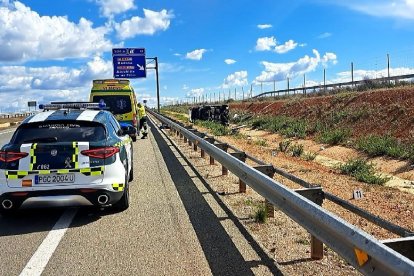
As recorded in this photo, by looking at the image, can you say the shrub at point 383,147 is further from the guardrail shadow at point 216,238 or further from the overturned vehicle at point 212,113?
the overturned vehicle at point 212,113

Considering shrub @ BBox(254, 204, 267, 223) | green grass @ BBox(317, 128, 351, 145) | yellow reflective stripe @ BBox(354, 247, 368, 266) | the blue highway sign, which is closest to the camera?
yellow reflective stripe @ BBox(354, 247, 368, 266)

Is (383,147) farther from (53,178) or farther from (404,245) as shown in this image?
(404,245)

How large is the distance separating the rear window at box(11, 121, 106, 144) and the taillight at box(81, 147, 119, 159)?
220 millimetres

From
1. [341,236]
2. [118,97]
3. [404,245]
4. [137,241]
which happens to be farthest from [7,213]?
[118,97]

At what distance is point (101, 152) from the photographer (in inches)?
263

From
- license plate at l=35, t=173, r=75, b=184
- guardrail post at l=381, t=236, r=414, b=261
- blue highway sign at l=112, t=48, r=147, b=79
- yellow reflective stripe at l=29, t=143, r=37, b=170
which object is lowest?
guardrail post at l=381, t=236, r=414, b=261

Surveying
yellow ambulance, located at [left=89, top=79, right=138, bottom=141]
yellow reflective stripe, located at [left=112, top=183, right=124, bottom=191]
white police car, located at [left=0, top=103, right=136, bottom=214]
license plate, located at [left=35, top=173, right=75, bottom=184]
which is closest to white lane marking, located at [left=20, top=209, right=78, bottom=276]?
white police car, located at [left=0, top=103, right=136, bottom=214]

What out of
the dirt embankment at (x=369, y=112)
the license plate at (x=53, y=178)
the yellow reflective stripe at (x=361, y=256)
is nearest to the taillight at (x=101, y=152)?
the license plate at (x=53, y=178)

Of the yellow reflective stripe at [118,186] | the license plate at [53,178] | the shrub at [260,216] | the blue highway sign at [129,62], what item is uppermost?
the blue highway sign at [129,62]

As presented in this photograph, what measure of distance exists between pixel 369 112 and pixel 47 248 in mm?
19553

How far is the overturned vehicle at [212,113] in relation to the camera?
108 feet

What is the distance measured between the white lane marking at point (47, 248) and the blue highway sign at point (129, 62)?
3273cm

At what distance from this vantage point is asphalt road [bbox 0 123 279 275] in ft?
15.6

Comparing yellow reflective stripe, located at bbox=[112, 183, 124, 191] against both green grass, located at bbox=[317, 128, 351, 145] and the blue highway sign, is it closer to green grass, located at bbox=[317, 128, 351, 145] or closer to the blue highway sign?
green grass, located at bbox=[317, 128, 351, 145]
